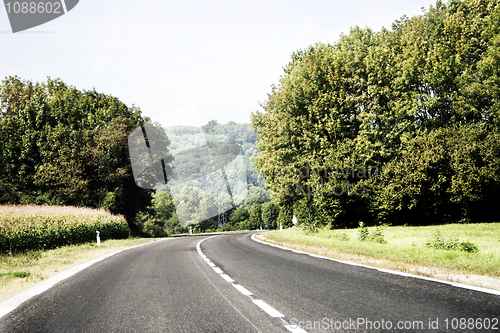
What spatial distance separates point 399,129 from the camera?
97.8 ft

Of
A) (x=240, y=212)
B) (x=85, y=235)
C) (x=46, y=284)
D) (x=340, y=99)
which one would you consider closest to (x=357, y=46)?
(x=340, y=99)

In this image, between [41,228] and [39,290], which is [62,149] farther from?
[39,290]

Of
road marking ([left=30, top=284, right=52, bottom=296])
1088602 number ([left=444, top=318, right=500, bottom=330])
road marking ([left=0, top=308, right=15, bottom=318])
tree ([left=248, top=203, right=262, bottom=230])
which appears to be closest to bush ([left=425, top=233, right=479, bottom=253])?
1088602 number ([left=444, top=318, right=500, bottom=330])

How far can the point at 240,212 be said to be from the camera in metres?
124

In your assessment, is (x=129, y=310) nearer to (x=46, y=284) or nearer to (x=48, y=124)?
(x=46, y=284)

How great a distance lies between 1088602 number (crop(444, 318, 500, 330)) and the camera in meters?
3.86

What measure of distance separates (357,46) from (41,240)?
30064mm

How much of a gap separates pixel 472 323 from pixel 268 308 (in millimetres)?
2459

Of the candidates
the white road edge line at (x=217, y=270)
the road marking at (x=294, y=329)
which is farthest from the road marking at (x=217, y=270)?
the road marking at (x=294, y=329)

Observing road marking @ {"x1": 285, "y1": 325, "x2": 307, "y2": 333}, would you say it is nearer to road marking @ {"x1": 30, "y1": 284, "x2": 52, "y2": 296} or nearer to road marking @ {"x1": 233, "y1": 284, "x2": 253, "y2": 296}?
road marking @ {"x1": 233, "y1": 284, "x2": 253, "y2": 296}

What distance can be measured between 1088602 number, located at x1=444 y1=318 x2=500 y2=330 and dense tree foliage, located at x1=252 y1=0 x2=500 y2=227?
79.8 feet

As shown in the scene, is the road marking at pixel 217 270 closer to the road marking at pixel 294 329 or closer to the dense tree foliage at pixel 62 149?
the road marking at pixel 294 329

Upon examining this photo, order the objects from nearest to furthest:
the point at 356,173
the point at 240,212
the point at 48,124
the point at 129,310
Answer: the point at 129,310 < the point at 356,173 < the point at 48,124 < the point at 240,212

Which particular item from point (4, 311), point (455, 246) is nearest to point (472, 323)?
point (4, 311)
